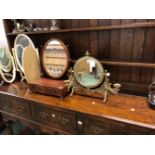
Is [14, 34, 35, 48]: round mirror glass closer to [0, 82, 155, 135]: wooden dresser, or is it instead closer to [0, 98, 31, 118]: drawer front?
[0, 82, 155, 135]: wooden dresser

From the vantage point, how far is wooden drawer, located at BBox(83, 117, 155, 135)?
0.96m

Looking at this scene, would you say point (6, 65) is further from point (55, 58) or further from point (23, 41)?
point (55, 58)

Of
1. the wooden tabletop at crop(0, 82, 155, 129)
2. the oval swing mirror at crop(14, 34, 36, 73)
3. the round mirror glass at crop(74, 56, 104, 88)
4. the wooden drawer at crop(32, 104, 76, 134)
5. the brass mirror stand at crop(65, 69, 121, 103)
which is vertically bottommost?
the wooden drawer at crop(32, 104, 76, 134)

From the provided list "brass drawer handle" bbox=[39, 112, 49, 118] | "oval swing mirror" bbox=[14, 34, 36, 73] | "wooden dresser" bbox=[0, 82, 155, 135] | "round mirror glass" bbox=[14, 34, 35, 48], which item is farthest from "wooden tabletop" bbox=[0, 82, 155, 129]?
"round mirror glass" bbox=[14, 34, 35, 48]

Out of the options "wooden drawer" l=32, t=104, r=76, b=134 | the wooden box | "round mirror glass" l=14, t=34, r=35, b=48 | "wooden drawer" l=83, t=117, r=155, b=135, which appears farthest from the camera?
"round mirror glass" l=14, t=34, r=35, b=48

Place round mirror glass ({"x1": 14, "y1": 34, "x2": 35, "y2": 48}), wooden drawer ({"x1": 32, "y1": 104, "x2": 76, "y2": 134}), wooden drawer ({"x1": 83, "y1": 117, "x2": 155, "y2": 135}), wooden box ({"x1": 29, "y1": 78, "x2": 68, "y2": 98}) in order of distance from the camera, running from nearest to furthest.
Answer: wooden drawer ({"x1": 83, "y1": 117, "x2": 155, "y2": 135}) < wooden drawer ({"x1": 32, "y1": 104, "x2": 76, "y2": 134}) < wooden box ({"x1": 29, "y1": 78, "x2": 68, "y2": 98}) < round mirror glass ({"x1": 14, "y1": 34, "x2": 35, "y2": 48})

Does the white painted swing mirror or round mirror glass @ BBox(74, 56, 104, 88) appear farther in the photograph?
the white painted swing mirror

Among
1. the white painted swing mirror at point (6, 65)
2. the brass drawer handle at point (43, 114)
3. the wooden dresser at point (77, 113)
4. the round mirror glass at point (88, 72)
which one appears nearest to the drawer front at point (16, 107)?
the wooden dresser at point (77, 113)

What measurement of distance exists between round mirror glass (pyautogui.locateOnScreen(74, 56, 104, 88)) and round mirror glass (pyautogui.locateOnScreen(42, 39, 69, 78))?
0.17 metres

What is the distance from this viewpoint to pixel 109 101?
48.5 inches

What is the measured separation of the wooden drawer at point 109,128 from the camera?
3.13 ft

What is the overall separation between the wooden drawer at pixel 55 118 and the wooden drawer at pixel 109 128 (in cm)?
13

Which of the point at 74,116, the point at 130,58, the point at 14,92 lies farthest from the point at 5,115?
the point at 130,58

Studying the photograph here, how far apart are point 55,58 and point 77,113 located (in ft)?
2.11
